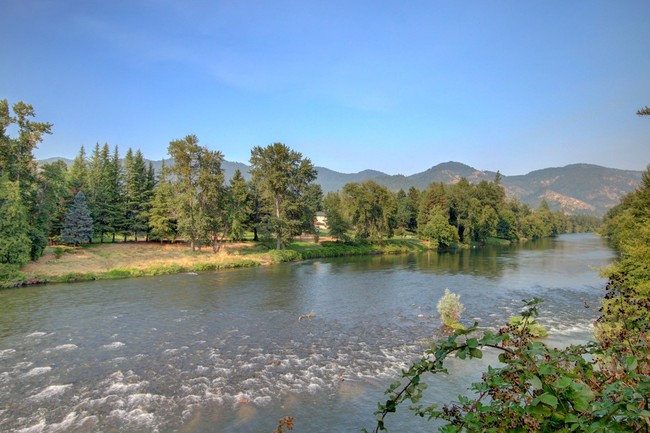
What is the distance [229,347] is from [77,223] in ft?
148

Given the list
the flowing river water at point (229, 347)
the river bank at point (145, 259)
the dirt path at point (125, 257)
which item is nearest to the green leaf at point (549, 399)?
the flowing river water at point (229, 347)

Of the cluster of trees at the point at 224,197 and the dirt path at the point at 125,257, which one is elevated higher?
the cluster of trees at the point at 224,197

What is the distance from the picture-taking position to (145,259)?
152 feet

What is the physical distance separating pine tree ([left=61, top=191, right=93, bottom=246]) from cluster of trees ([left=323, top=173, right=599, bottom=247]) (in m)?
39.7

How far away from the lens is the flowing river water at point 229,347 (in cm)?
1277

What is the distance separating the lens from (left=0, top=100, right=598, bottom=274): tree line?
3934 cm

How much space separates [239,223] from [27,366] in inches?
1805

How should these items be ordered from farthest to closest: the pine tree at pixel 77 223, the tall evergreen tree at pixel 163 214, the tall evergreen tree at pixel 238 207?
the tall evergreen tree at pixel 238 207 → the tall evergreen tree at pixel 163 214 → the pine tree at pixel 77 223

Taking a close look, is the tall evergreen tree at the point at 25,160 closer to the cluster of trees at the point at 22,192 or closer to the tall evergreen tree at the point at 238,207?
the cluster of trees at the point at 22,192

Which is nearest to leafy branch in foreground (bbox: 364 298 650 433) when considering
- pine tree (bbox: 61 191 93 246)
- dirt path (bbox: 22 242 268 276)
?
dirt path (bbox: 22 242 268 276)

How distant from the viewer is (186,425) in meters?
12.0

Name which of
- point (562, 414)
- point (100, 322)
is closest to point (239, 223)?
point (100, 322)

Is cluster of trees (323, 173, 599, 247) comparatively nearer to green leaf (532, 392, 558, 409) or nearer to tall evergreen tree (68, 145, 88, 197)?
tall evergreen tree (68, 145, 88, 197)

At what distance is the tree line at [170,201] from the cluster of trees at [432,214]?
1.00 ft
